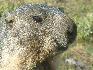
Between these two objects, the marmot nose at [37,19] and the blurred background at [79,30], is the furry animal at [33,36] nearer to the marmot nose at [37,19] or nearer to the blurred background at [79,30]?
the marmot nose at [37,19]

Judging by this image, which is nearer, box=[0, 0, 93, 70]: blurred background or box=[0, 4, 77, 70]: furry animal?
box=[0, 4, 77, 70]: furry animal

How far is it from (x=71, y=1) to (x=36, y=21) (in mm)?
11460

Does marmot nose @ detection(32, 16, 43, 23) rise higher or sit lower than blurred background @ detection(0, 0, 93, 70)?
higher

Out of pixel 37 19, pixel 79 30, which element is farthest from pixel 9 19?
pixel 79 30

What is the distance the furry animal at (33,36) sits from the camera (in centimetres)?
281

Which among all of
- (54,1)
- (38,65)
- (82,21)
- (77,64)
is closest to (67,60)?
(77,64)

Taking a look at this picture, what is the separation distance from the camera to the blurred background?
32.8 ft

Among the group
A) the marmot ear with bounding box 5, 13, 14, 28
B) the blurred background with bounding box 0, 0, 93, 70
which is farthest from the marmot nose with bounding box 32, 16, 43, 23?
the blurred background with bounding box 0, 0, 93, 70

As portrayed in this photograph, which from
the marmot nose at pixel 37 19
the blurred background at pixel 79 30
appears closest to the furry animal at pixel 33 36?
Result: the marmot nose at pixel 37 19

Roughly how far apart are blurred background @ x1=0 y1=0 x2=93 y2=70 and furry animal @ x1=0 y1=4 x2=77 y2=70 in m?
5.17

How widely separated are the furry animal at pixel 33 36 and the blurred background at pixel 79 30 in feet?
17.0

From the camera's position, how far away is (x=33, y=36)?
2.82 meters

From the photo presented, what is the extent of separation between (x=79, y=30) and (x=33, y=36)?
29.1 ft

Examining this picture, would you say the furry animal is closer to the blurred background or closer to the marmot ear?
the marmot ear
